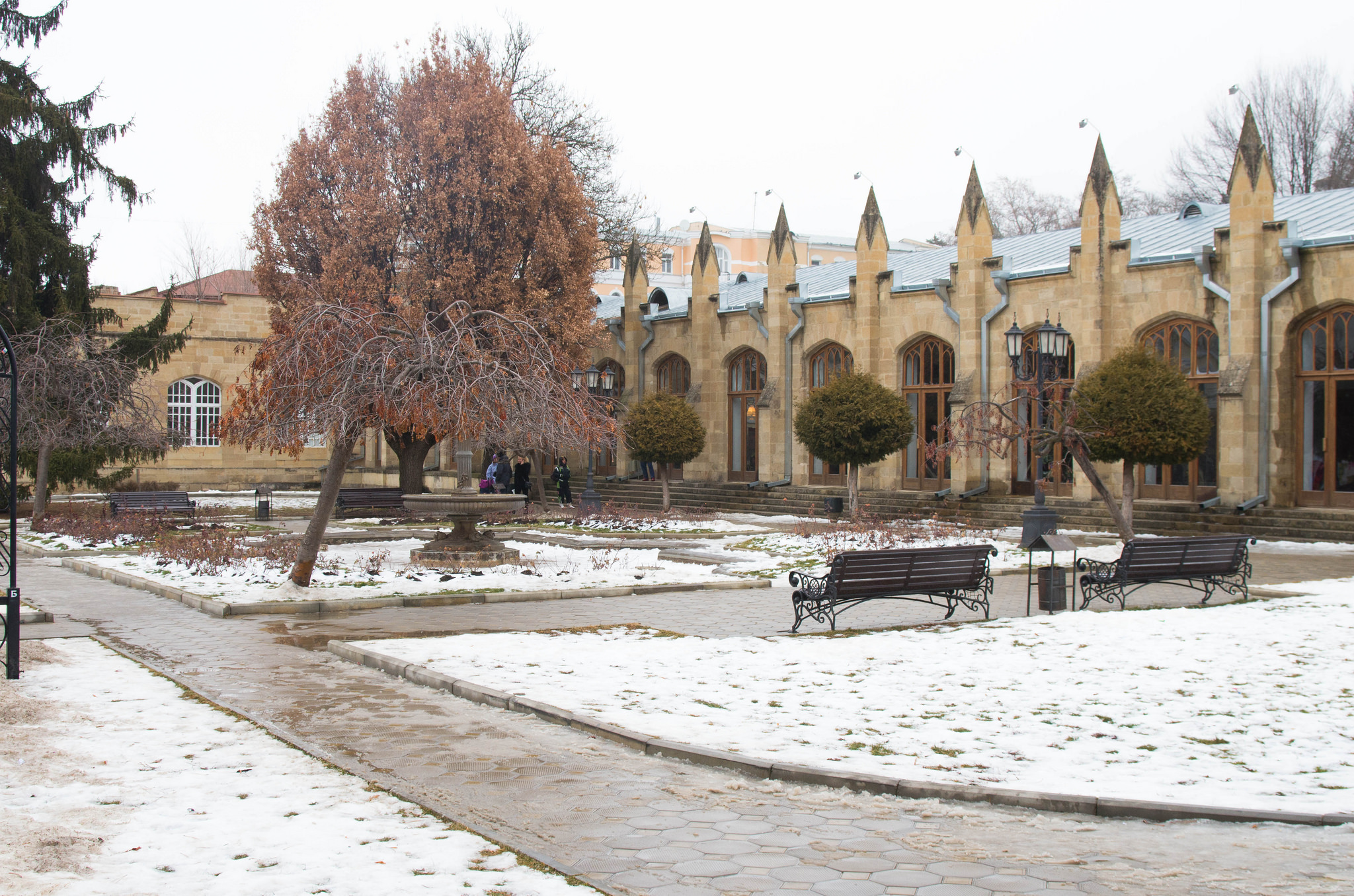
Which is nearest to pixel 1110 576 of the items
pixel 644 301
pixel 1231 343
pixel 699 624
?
pixel 699 624

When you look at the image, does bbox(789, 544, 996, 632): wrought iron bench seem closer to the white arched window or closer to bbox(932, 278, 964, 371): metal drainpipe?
bbox(932, 278, 964, 371): metal drainpipe

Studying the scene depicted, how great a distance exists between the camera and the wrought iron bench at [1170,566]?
12.3 meters

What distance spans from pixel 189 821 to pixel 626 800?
199 centimetres

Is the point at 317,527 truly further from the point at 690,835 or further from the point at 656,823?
the point at 690,835

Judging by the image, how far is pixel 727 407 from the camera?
3491 centimetres

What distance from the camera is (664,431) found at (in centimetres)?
3014

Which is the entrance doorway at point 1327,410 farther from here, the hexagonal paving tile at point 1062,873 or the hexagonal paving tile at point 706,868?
the hexagonal paving tile at point 706,868

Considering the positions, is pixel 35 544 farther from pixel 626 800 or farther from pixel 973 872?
pixel 973 872

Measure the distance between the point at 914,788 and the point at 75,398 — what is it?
68.0ft

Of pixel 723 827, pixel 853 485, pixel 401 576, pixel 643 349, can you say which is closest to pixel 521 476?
pixel 643 349

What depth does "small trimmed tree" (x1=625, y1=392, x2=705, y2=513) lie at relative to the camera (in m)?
30.2

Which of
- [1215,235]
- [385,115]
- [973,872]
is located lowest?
[973,872]

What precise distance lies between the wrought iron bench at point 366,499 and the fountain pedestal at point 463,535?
38.9 ft

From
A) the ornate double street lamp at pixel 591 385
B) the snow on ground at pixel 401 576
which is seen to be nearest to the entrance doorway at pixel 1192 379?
the ornate double street lamp at pixel 591 385
